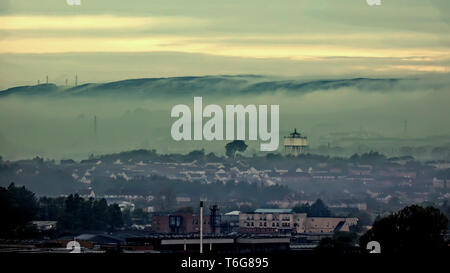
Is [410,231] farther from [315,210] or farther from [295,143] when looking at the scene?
[295,143]

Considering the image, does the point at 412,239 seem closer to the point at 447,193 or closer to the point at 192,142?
the point at 447,193

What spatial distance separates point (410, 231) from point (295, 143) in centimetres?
9704

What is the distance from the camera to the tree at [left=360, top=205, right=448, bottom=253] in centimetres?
5672

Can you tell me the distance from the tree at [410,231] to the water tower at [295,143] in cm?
8797

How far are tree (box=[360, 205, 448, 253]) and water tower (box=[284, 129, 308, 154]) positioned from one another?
88.0 meters

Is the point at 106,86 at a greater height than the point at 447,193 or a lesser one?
greater

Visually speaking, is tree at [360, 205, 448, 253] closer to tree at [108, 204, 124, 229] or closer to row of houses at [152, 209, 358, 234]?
row of houses at [152, 209, 358, 234]

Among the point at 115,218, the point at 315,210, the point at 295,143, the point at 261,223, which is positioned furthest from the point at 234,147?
the point at 115,218

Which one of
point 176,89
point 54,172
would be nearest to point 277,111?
point 176,89

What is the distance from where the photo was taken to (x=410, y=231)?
202 ft

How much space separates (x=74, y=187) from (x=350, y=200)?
24.1m

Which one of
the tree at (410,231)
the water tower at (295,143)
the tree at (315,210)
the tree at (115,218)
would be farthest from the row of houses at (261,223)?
the water tower at (295,143)

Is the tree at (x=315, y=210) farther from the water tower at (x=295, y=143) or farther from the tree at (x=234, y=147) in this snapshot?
the tree at (x=234, y=147)

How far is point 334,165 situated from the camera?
6078 inches
